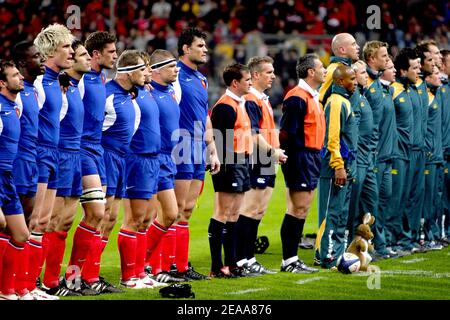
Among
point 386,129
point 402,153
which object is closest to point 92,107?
point 386,129

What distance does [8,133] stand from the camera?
8.21 metres

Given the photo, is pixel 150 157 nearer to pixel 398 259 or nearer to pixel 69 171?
pixel 69 171

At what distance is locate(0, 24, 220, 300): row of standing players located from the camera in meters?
8.46

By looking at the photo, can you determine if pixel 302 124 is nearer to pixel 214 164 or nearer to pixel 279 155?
pixel 279 155

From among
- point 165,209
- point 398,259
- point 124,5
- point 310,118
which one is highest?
point 124,5

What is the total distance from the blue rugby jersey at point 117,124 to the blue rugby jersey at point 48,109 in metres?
0.78

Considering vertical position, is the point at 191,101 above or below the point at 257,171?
above

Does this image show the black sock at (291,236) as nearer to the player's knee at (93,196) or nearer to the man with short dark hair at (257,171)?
the man with short dark hair at (257,171)

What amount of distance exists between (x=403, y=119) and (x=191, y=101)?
3.36 m

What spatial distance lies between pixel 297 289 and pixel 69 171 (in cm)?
245

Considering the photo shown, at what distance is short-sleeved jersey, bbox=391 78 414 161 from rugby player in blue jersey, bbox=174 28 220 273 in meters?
3.05

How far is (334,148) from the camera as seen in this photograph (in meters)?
11.4
